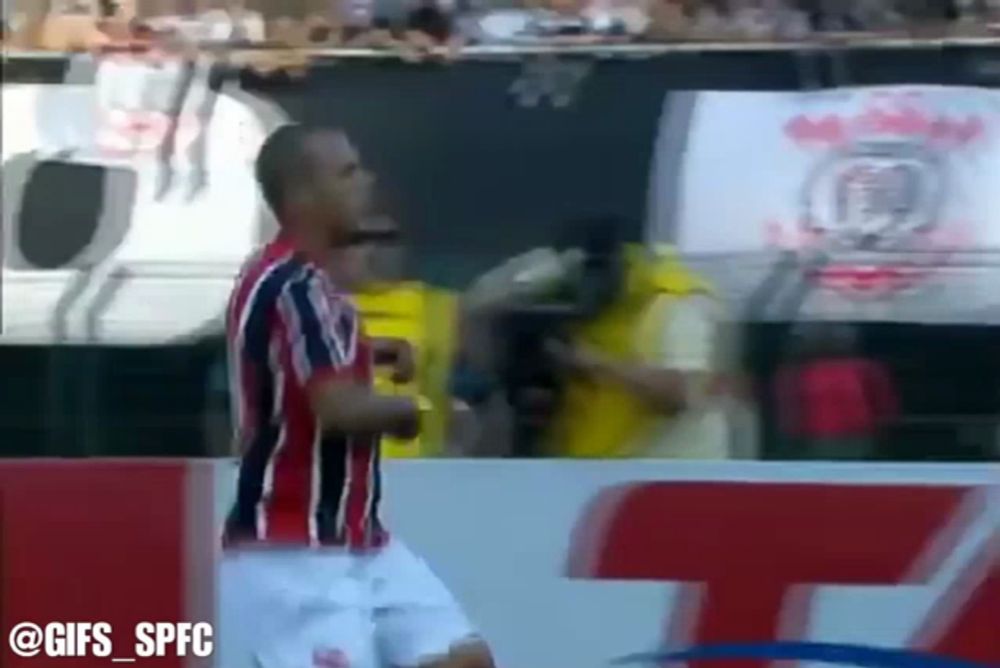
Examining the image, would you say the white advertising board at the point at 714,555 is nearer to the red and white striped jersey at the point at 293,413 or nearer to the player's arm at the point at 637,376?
the player's arm at the point at 637,376

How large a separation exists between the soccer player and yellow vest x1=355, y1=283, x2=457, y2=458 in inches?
9.4

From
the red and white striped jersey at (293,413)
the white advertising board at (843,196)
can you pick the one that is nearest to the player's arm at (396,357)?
the red and white striped jersey at (293,413)

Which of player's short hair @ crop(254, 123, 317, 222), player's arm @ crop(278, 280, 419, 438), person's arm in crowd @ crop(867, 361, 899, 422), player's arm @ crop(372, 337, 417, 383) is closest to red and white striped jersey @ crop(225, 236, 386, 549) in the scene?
player's arm @ crop(278, 280, 419, 438)

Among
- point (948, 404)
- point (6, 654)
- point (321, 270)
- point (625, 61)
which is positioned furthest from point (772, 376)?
point (6, 654)

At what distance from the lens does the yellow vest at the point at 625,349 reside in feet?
17.6

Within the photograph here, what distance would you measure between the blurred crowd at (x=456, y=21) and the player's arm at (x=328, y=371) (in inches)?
30.9

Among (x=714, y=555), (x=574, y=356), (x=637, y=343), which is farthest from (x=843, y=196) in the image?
(x=714, y=555)

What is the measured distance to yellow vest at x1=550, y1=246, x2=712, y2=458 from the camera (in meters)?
5.36

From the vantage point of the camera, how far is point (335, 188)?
498 cm

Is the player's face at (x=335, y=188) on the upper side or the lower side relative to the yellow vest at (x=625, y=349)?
upper

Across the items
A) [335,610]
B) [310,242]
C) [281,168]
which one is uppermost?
[281,168]

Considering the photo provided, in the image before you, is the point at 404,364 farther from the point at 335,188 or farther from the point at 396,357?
the point at 335,188

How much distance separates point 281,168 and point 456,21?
60 centimetres

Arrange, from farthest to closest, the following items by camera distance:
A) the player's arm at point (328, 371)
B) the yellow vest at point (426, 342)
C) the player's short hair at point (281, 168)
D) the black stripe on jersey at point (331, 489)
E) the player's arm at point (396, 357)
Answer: the yellow vest at point (426, 342) < the player's arm at point (396, 357) < the player's short hair at point (281, 168) < the black stripe on jersey at point (331, 489) < the player's arm at point (328, 371)
